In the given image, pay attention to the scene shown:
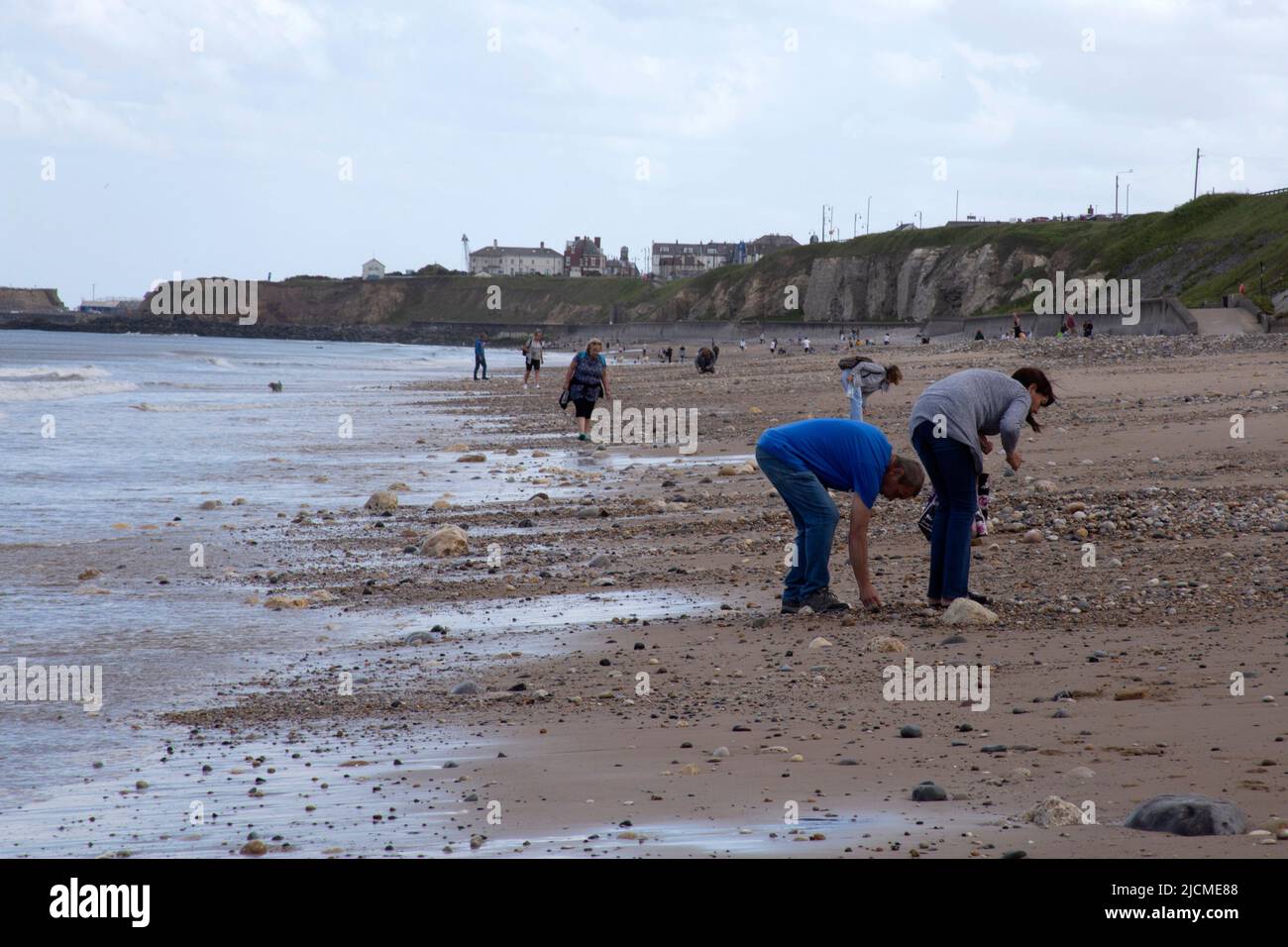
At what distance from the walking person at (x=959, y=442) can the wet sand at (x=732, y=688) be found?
0.38 m

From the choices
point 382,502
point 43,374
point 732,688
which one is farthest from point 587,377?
point 43,374

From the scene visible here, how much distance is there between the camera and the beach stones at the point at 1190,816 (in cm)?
402

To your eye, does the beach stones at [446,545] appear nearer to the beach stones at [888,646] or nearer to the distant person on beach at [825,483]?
the distant person on beach at [825,483]

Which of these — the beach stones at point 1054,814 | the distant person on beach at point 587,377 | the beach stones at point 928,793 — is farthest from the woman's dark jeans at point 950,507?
the distant person on beach at point 587,377

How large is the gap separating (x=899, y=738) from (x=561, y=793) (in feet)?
4.65

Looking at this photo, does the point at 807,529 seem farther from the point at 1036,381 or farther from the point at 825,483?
the point at 1036,381

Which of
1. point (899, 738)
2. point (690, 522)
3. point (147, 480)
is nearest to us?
point (899, 738)

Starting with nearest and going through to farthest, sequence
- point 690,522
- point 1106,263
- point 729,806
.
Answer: point 729,806
point 690,522
point 1106,263

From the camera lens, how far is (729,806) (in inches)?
188

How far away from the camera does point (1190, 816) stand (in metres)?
4.07

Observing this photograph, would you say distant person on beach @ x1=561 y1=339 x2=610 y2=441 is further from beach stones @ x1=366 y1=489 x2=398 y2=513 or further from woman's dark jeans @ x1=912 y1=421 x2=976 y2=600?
woman's dark jeans @ x1=912 y1=421 x2=976 y2=600

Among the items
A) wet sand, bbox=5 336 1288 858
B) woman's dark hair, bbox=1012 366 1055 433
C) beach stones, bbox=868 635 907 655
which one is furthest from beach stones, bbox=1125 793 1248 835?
woman's dark hair, bbox=1012 366 1055 433
